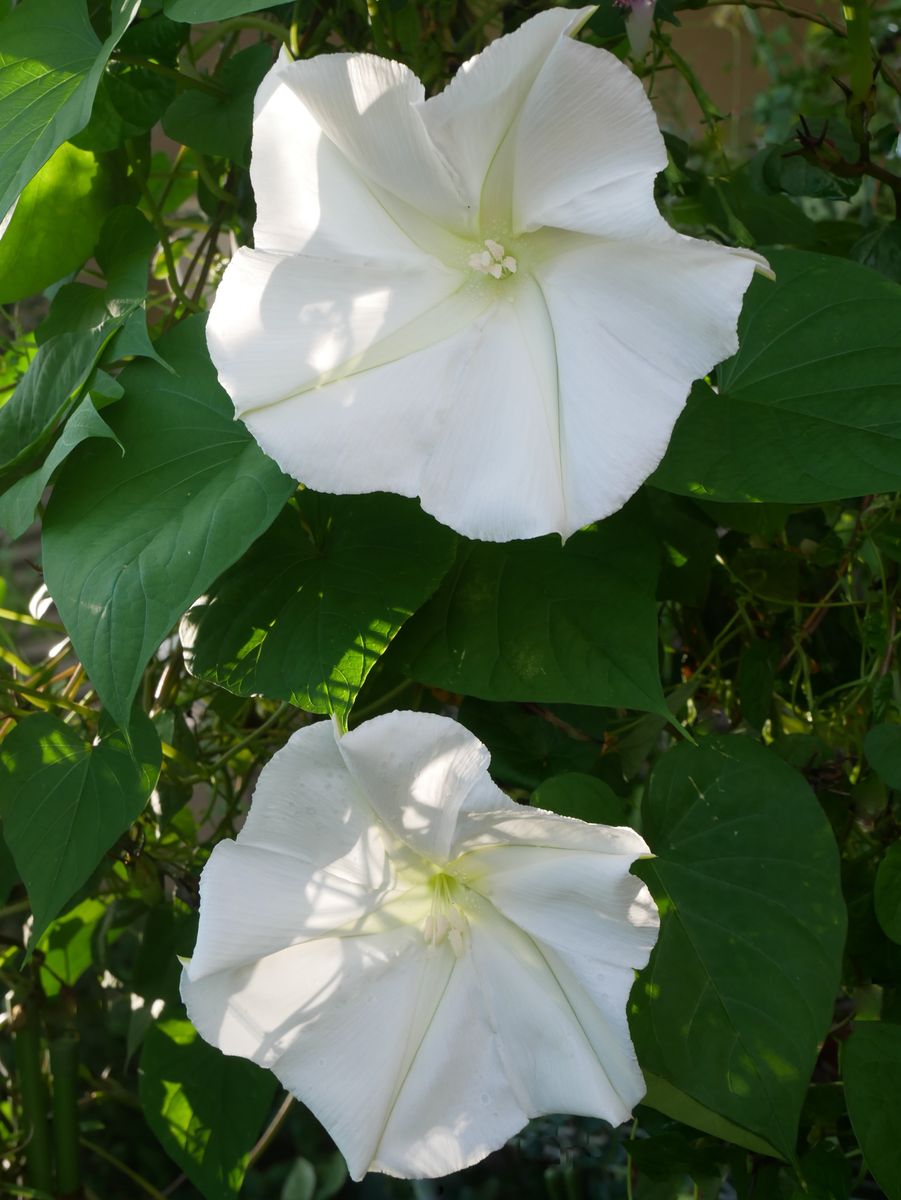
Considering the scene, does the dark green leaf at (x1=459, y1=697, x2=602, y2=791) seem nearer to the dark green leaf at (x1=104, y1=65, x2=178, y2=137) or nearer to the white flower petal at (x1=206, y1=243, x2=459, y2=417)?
the white flower petal at (x1=206, y1=243, x2=459, y2=417)

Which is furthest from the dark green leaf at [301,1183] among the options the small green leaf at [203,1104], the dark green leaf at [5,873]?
the dark green leaf at [5,873]

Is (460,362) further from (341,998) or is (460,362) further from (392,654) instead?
(341,998)

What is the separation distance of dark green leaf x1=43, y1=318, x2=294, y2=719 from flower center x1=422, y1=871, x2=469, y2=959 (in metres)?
0.24

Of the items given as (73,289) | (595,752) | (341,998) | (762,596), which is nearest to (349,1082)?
(341,998)

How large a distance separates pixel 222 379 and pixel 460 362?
14 centimetres

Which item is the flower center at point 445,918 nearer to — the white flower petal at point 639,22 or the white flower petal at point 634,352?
the white flower petal at point 634,352

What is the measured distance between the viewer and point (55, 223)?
3.10ft

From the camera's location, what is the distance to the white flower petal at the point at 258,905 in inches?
26.9

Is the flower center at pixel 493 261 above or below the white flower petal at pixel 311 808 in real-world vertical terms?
above

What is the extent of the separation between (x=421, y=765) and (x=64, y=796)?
0.35 metres

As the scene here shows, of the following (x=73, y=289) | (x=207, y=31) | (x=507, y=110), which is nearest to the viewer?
(x=507, y=110)

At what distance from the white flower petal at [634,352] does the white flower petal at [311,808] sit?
204 millimetres

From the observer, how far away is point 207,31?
108cm

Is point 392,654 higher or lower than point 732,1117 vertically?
higher
